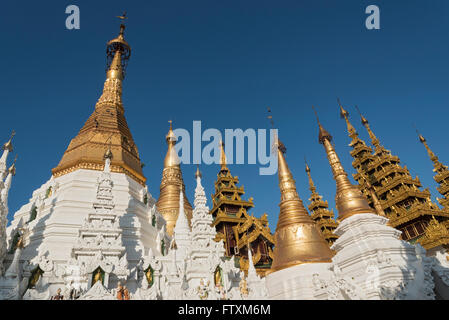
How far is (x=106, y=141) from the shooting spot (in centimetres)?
2217

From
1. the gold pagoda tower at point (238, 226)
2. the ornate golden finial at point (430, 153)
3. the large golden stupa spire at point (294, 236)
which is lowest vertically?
the large golden stupa spire at point (294, 236)

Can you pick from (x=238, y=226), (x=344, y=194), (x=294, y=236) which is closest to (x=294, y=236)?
(x=294, y=236)

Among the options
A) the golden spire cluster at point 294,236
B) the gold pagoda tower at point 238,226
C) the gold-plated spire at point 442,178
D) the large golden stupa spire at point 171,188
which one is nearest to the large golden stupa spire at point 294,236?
the golden spire cluster at point 294,236

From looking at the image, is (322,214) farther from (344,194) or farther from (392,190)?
(344,194)

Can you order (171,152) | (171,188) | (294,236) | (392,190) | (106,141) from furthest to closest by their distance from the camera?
(171,152) → (171,188) → (392,190) → (106,141) → (294,236)

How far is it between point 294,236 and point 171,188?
1822 cm

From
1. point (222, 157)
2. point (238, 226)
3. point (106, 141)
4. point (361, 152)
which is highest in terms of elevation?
point (222, 157)

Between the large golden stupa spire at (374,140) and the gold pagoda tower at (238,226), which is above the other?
the large golden stupa spire at (374,140)

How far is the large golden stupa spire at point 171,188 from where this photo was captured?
Result: 27.7 metres

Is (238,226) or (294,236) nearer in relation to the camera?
(294,236)

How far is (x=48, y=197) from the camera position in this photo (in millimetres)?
18859

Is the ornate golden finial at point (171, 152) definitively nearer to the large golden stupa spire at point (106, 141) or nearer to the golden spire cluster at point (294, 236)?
the large golden stupa spire at point (106, 141)

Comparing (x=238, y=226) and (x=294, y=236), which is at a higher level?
(x=238, y=226)

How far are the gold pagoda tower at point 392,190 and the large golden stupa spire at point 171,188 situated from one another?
16.5m
